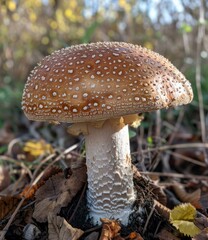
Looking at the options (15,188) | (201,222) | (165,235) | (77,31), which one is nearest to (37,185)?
(15,188)

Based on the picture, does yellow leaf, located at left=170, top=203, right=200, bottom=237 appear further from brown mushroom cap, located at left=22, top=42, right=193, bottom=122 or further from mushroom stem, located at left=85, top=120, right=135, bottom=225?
brown mushroom cap, located at left=22, top=42, right=193, bottom=122

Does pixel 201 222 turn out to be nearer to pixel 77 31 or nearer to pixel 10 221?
pixel 10 221

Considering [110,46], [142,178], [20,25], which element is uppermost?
[20,25]

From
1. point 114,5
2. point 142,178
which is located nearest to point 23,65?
point 114,5

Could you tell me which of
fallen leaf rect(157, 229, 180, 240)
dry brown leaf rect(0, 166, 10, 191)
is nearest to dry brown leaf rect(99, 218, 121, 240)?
fallen leaf rect(157, 229, 180, 240)

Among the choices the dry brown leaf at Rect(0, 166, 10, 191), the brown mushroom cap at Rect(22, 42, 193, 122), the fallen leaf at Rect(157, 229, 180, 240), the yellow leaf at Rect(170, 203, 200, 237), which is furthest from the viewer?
the dry brown leaf at Rect(0, 166, 10, 191)

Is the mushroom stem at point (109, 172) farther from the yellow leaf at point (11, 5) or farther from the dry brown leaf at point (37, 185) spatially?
the yellow leaf at point (11, 5)

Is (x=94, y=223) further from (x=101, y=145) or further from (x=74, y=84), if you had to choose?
(x=74, y=84)
